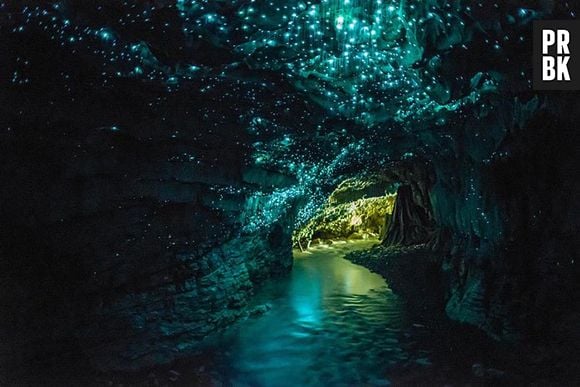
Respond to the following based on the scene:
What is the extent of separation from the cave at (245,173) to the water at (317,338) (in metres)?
0.06

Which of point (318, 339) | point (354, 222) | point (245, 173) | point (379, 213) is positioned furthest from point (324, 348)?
point (379, 213)

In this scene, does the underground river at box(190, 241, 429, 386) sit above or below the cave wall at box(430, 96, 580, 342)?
below

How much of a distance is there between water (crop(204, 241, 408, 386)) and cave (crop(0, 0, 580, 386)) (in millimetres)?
61

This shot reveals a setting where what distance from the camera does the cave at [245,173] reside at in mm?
4453

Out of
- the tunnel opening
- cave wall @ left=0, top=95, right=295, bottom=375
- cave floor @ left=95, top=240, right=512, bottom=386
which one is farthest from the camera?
the tunnel opening

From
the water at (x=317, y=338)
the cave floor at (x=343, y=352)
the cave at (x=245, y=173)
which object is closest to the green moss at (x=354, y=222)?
the water at (x=317, y=338)

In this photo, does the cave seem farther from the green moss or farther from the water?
the green moss

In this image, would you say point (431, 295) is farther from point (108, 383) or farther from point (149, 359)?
point (108, 383)

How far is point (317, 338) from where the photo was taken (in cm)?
821

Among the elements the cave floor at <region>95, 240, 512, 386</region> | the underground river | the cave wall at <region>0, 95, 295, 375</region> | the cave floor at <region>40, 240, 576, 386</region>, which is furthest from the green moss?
the cave wall at <region>0, 95, 295, 375</region>

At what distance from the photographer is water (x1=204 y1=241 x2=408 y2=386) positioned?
6.59m

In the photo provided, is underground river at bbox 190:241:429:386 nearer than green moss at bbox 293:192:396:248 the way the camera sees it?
Yes

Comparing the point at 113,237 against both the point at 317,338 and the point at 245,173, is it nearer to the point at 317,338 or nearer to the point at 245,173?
the point at 245,173

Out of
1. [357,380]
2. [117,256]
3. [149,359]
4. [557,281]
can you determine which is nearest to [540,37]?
[557,281]
